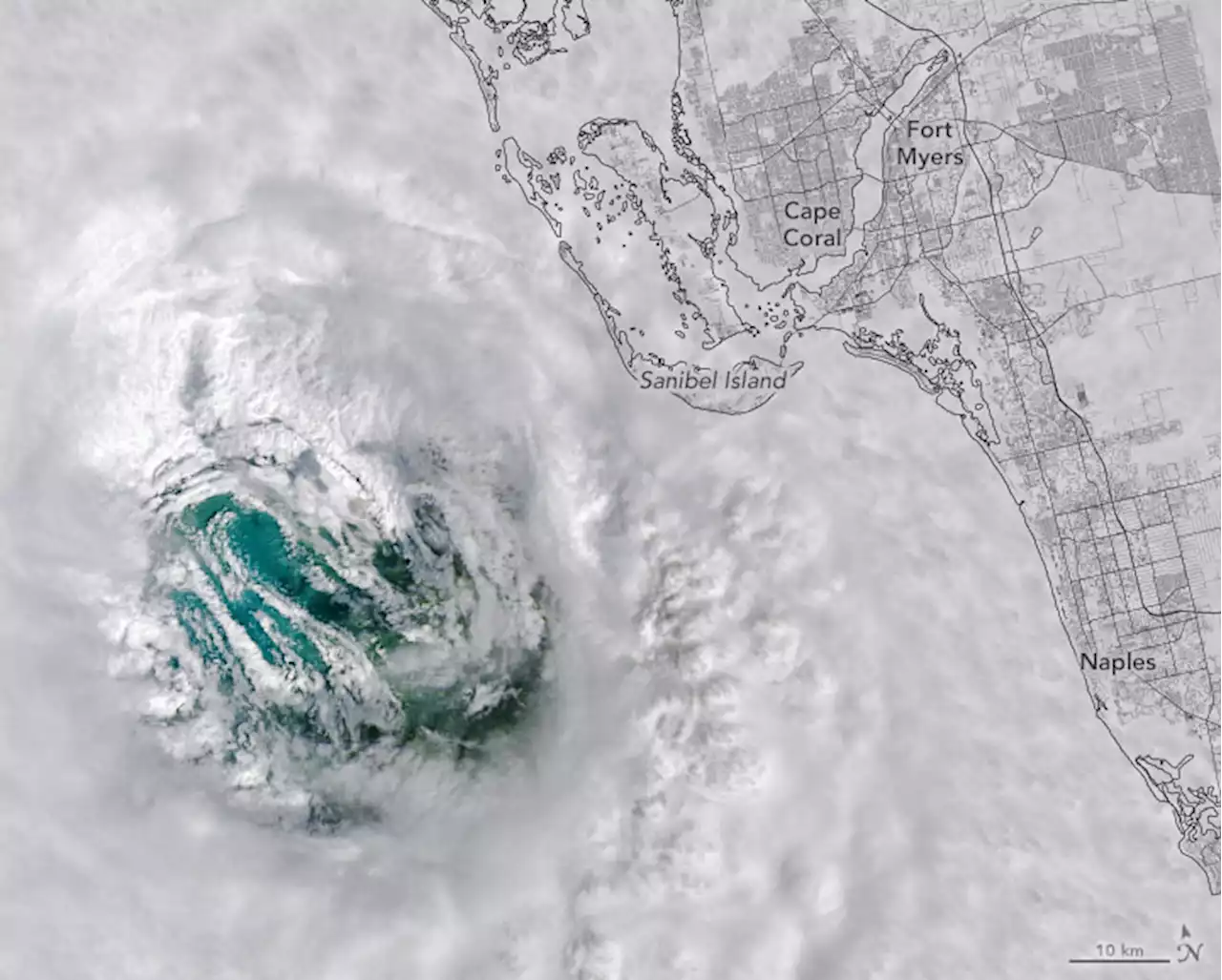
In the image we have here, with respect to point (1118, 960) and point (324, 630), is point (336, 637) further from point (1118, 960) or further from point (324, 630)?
point (1118, 960)

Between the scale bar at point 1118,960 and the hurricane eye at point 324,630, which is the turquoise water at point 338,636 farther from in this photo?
the scale bar at point 1118,960

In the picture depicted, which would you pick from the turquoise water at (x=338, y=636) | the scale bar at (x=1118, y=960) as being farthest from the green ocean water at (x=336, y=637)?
the scale bar at (x=1118, y=960)

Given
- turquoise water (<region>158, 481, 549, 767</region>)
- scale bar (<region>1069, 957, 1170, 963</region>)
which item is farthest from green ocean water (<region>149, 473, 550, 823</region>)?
scale bar (<region>1069, 957, 1170, 963</region>)

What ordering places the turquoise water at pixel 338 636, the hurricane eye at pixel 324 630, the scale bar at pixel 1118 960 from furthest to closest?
the turquoise water at pixel 338 636 → the hurricane eye at pixel 324 630 → the scale bar at pixel 1118 960

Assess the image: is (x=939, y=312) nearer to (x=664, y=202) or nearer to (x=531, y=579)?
(x=664, y=202)

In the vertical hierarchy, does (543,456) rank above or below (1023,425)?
above

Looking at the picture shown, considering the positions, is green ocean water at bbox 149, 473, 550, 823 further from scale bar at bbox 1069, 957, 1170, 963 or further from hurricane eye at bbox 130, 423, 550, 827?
scale bar at bbox 1069, 957, 1170, 963

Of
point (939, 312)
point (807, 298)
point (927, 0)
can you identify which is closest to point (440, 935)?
point (807, 298)

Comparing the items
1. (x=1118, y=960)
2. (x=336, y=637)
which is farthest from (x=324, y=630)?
(x=1118, y=960)

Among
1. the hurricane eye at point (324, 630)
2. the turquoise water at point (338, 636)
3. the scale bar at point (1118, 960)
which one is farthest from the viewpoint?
the turquoise water at point (338, 636)
